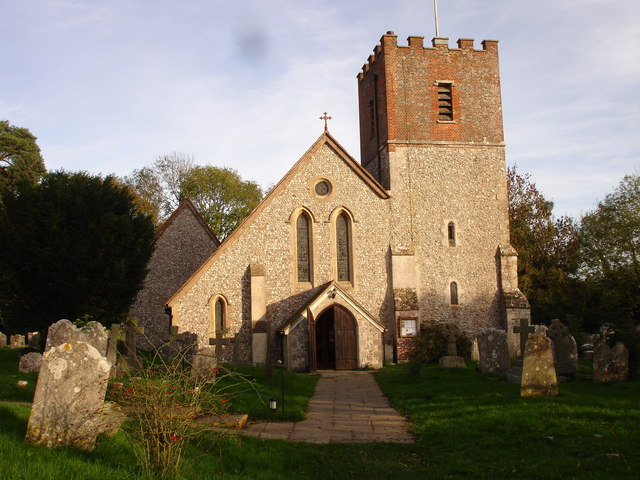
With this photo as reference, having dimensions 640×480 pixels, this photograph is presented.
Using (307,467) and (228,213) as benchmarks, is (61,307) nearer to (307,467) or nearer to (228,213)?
(307,467)

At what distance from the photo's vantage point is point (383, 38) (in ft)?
84.7

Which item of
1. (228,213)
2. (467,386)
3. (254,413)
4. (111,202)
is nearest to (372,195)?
(111,202)

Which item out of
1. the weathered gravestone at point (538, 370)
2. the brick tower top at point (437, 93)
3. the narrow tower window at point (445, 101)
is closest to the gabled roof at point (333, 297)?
the brick tower top at point (437, 93)

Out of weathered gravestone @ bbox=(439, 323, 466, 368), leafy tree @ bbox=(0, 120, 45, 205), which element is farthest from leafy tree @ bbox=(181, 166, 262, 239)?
weathered gravestone @ bbox=(439, 323, 466, 368)

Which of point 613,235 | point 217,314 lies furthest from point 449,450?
point 613,235

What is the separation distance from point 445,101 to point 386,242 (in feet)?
22.8

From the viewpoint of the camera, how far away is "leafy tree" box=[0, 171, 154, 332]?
2028 centimetres

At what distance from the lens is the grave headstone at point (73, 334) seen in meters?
12.4

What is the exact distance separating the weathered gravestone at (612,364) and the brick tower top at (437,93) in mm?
13869

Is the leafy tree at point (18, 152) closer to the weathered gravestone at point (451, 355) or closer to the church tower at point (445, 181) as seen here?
the church tower at point (445, 181)

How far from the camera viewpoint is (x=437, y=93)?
1021 inches

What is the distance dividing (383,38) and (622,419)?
20.2 metres

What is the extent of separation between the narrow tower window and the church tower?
43 mm

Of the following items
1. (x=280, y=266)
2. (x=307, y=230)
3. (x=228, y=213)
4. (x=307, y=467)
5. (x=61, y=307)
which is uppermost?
(x=228, y=213)
